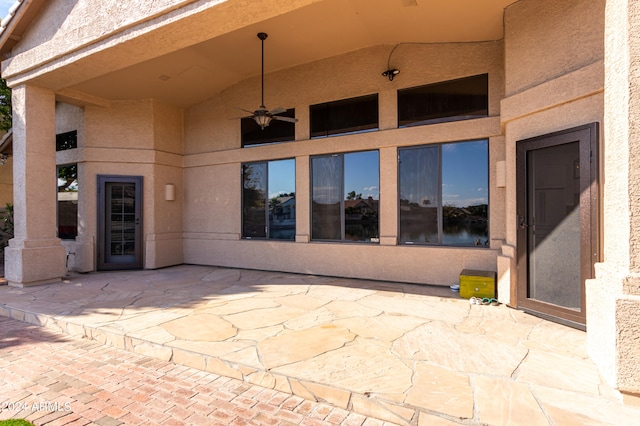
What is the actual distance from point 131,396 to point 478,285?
490 cm

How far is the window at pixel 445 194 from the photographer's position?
20.4 ft

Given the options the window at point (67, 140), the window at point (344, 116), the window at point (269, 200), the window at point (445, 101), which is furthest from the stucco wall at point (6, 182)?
the window at point (445, 101)

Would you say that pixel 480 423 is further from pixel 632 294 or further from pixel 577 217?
pixel 577 217

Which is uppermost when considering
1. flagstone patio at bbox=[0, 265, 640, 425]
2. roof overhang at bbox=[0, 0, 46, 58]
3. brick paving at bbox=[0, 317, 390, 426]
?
roof overhang at bbox=[0, 0, 46, 58]

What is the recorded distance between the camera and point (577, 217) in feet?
13.6

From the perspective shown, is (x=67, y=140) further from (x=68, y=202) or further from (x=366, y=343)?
(x=366, y=343)

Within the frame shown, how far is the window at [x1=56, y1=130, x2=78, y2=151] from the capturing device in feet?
29.2

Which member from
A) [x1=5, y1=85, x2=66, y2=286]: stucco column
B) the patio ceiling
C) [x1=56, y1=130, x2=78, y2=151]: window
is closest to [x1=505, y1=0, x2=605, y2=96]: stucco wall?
the patio ceiling

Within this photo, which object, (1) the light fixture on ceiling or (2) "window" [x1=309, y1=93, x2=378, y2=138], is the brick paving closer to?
(2) "window" [x1=309, y1=93, x2=378, y2=138]

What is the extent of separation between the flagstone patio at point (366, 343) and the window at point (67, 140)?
4.08 m

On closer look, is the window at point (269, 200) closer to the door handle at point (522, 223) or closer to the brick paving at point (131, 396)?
the door handle at point (522, 223)

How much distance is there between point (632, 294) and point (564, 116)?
263 centimetres

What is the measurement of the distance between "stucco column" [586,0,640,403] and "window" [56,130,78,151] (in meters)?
10.6

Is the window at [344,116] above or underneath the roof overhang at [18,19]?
underneath
